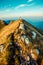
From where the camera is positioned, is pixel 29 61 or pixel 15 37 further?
pixel 15 37

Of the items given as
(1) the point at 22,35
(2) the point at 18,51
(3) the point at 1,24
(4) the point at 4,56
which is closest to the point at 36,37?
(1) the point at 22,35

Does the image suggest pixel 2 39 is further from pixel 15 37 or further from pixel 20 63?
pixel 20 63

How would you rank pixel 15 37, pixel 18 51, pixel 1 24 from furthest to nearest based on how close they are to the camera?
pixel 1 24, pixel 15 37, pixel 18 51

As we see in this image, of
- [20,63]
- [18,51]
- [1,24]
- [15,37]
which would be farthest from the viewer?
[1,24]

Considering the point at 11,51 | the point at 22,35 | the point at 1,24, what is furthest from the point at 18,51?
the point at 1,24

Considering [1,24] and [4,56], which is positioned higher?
[1,24]

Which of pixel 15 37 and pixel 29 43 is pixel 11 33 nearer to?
pixel 15 37
